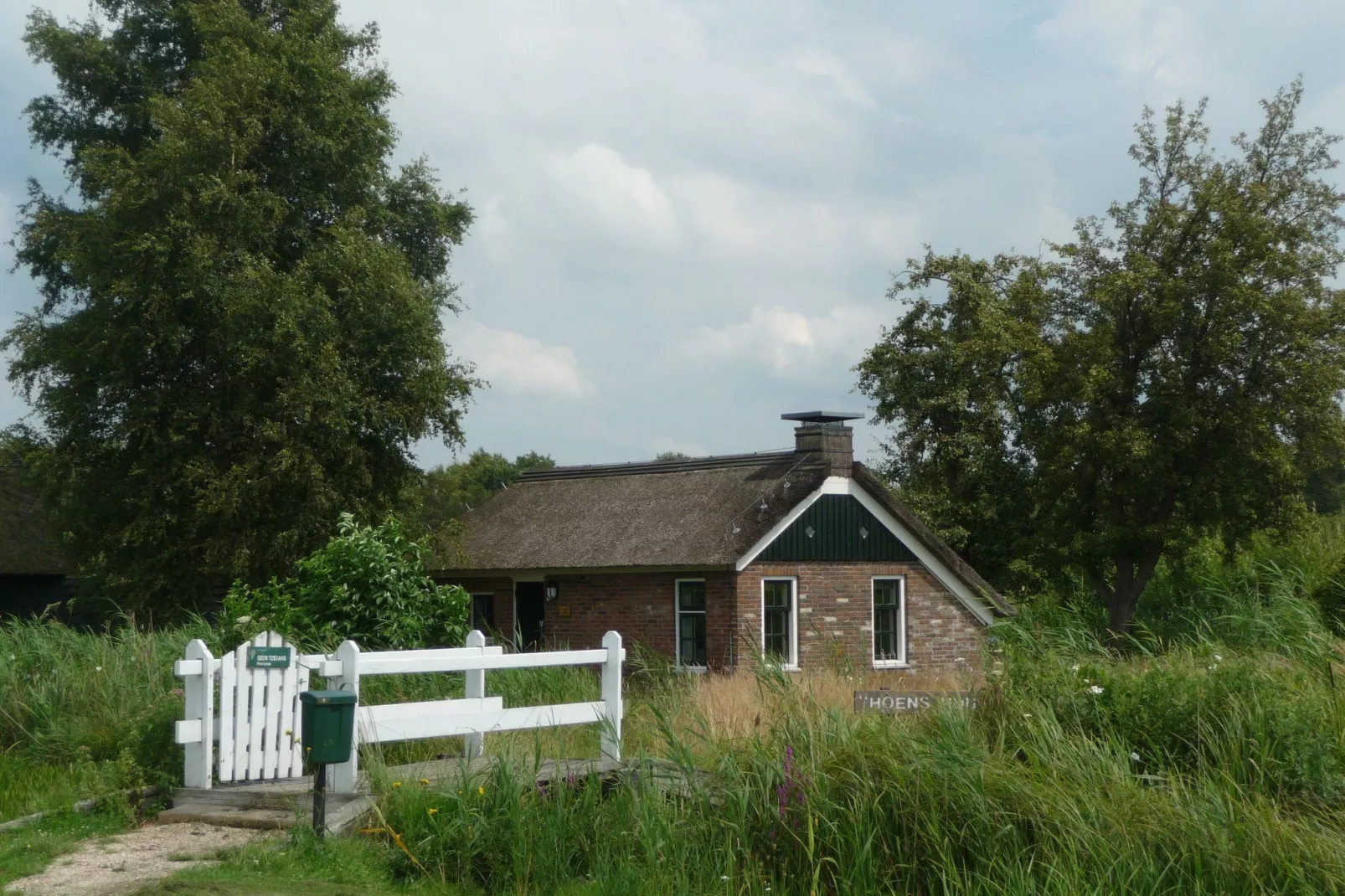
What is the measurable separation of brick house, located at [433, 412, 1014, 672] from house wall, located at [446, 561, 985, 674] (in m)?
0.03

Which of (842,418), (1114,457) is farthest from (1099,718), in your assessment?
(1114,457)

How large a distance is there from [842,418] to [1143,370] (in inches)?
350

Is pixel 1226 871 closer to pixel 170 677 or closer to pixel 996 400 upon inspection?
pixel 170 677

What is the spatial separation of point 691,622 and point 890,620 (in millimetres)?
4163

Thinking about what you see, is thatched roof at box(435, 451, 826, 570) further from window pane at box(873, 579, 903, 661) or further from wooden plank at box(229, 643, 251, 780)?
wooden plank at box(229, 643, 251, 780)

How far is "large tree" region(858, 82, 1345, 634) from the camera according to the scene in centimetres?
2952

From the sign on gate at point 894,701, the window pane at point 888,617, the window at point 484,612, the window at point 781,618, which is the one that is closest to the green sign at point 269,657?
the sign on gate at point 894,701

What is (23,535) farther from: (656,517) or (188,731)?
(188,731)

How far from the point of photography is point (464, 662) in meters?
10.9

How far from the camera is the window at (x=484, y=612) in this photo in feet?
96.4

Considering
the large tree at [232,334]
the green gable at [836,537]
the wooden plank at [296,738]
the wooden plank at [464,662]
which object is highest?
the large tree at [232,334]

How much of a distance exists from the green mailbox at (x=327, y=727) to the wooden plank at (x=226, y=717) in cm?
144

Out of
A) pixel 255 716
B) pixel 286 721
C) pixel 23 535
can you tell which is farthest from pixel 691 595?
pixel 23 535

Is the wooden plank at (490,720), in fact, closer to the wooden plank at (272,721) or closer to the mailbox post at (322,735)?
the mailbox post at (322,735)
